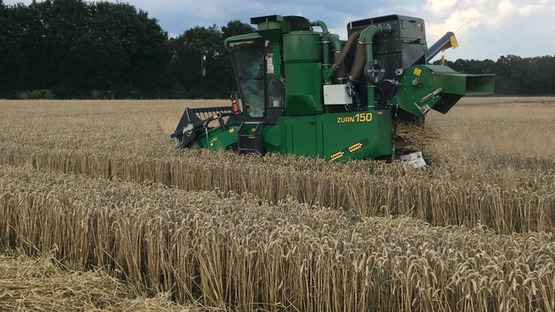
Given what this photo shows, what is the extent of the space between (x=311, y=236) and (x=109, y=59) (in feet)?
194

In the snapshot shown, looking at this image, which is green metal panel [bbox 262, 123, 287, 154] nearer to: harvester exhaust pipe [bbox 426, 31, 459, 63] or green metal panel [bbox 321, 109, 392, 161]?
green metal panel [bbox 321, 109, 392, 161]

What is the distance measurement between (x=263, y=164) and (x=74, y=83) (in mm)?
54799

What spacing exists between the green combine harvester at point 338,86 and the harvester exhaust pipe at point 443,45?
0.02 metres

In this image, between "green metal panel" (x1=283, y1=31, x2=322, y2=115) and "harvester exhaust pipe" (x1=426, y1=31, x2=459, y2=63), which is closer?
"green metal panel" (x1=283, y1=31, x2=322, y2=115)

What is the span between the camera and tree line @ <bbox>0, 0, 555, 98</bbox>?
53.9m

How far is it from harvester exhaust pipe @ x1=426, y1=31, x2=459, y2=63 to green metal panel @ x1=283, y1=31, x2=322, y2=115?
1853mm

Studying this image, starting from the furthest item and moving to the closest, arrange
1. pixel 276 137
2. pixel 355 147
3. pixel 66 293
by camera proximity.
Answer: pixel 276 137, pixel 355 147, pixel 66 293

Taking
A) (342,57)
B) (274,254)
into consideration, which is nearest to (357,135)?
(342,57)

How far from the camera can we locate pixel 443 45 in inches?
332

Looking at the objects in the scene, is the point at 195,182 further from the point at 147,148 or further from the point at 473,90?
the point at 473,90

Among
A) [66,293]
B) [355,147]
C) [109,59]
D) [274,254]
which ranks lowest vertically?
[66,293]

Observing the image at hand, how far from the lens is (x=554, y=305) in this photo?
8.80ft

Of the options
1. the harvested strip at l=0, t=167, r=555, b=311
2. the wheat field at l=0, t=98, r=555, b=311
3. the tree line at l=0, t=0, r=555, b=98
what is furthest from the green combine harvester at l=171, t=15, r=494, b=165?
the tree line at l=0, t=0, r=555, b=98

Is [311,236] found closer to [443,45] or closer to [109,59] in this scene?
[443,45]
